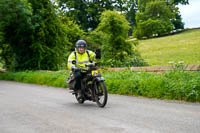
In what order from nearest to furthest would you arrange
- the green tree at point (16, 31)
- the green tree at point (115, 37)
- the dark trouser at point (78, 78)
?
the dark trouser at point (78, 78)
the green tree at point (115, 37)
the green tree at point (16, 31)

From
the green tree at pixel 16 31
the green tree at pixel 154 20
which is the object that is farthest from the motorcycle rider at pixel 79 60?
the green tree at pixel 154 20

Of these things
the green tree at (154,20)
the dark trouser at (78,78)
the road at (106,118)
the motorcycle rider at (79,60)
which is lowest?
the road at (106,118)

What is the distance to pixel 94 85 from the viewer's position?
831 cm

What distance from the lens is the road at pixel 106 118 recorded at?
5.57 meters

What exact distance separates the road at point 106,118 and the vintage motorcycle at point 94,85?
0.30 m

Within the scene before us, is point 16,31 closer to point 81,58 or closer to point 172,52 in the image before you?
point 81,58

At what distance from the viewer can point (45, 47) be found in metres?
21.4

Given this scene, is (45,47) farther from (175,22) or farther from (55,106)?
(175,22)

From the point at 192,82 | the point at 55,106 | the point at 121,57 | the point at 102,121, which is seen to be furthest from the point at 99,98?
the point at 121,57

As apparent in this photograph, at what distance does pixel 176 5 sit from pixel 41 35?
58151 mm

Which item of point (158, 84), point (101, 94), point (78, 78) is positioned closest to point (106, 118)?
point (101, 94)

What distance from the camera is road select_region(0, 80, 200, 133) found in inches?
219

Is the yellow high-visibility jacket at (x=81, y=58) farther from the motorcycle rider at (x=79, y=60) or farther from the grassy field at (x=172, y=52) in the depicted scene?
the grassy field at (x=172, y=52)

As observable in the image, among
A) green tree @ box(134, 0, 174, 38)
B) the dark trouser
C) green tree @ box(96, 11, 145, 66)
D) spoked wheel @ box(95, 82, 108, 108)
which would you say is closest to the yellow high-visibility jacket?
the dark trouser
